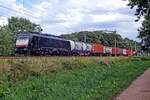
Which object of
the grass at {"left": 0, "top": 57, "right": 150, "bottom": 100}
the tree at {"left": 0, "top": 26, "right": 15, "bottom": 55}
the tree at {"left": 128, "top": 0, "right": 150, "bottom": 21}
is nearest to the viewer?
the grass at {"left": 0, "top": 57, "right": 150, "bottom": 100}

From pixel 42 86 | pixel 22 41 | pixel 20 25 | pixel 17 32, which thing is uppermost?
pixel 20 25

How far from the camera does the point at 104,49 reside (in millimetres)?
88438

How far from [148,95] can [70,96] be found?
3.86 metres

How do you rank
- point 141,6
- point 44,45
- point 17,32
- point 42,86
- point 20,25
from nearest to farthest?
point 42,86
point 141,6
point 44,45
point 17,32
point 20,25

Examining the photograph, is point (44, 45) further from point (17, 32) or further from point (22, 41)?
point (17, 32)

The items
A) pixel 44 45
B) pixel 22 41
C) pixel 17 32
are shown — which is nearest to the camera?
pixel 22 41

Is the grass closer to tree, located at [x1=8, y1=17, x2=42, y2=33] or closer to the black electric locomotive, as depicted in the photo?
the black electric locomotive

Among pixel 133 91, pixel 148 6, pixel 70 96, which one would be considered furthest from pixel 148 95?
pixel 148 6

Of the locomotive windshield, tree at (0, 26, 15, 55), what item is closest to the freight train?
the locomotive windshield

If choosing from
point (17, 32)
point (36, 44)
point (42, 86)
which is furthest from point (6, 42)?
point (42, 86)

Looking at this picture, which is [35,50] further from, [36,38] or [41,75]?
[41,75]

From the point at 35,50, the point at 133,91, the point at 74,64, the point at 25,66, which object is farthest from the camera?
the point at 35,50

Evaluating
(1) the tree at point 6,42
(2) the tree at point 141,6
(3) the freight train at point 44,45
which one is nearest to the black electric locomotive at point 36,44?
(3) the freight train at point 44,45

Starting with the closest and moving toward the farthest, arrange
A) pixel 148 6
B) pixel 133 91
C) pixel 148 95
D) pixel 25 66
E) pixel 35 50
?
pixel 148 95
pixel 133 91
pixel 25 66
pixel 148 6
pixel 35 50
